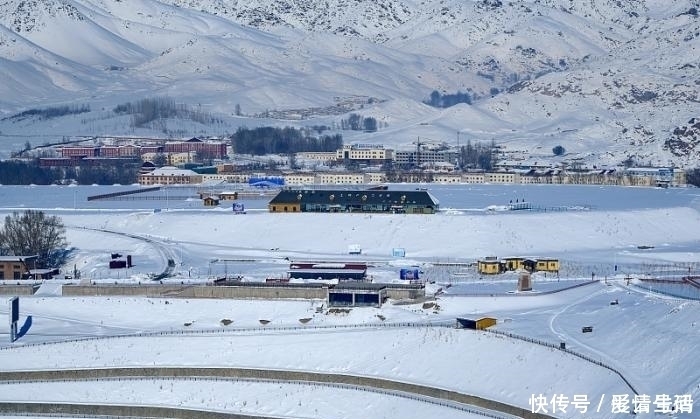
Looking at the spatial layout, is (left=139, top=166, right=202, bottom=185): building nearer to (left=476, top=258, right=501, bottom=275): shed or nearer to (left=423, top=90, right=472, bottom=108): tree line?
(left=476, top=258, right=501, bottom=275): shed

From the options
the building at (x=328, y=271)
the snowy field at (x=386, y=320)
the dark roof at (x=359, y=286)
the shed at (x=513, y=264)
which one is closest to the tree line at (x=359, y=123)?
the snowy field at (x=386, y=320)

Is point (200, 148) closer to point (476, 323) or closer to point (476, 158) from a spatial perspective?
point (476, 158)

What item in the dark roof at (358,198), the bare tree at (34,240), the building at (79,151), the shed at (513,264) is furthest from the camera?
the building at (79,151)

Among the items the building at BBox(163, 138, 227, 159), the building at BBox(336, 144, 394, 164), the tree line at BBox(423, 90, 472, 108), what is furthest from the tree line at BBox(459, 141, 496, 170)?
the tree line at BBox(423, 90, 472, 108)

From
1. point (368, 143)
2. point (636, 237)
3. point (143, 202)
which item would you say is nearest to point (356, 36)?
point (368, 143)

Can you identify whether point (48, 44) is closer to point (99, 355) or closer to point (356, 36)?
point (356, 36)

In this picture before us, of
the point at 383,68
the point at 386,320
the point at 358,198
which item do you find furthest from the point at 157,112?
the point at 386,320

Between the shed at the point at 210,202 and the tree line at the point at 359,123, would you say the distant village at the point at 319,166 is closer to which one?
the shed at the point at 210,202
